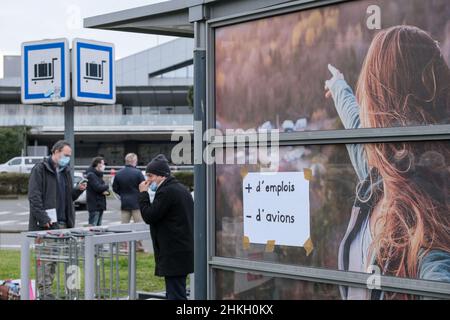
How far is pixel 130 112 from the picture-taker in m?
69.2

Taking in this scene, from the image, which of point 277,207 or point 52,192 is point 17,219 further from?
point 277,207

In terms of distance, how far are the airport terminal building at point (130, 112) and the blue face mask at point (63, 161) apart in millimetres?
50240

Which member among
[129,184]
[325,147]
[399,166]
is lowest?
[129,184]

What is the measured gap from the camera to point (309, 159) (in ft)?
13.9

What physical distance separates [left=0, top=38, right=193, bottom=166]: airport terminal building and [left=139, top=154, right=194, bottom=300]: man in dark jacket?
5204 centimetres

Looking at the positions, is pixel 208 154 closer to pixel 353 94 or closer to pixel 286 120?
pixel 286 120

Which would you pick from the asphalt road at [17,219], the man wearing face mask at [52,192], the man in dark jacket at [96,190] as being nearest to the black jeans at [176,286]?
the man wearing face mask at [52,192]

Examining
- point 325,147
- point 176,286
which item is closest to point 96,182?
point 176,286

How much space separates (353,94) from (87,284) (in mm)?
3308

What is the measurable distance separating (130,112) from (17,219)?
46442 mm

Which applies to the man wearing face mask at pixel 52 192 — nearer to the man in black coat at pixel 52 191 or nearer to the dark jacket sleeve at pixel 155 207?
the man in black coat at pixel 52 191

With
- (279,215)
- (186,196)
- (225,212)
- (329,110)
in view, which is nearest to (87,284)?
(186,196)

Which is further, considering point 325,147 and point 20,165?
point 20,165
